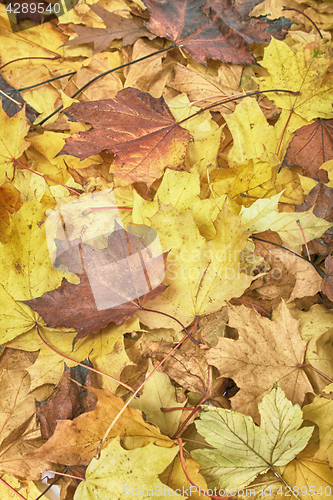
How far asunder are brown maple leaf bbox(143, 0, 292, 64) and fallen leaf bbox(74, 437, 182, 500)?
107 cm

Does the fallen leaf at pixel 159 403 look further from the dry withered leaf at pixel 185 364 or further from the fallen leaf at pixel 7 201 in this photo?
the fallen leaf at pixel 7 201

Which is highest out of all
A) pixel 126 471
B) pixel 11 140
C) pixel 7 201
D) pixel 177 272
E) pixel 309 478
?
pixel 11 140

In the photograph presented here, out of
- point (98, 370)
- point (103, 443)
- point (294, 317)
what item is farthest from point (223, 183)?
point (103, 443)

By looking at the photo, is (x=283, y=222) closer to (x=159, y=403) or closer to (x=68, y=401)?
(x=159, y=403)

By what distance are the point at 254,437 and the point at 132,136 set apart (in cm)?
78

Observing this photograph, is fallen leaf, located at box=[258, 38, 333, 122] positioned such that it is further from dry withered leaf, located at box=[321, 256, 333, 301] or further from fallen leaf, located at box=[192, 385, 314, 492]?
fallen leaf, located at box=[192, 385, 314, 492]

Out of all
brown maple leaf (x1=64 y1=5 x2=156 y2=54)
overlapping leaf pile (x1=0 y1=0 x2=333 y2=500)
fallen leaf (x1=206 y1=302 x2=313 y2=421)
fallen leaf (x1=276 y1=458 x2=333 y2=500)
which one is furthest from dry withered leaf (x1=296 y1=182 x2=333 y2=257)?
brown maple leaf (x1=64 y1=5 x2=156 y2=54)

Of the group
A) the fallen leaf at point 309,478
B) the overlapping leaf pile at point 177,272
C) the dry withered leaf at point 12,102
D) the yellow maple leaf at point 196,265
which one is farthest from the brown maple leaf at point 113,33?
the fallen leaf at point 309,478

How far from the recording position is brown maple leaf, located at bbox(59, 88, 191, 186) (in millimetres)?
904

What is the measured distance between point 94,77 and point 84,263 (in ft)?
2.23

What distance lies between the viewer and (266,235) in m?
0.90

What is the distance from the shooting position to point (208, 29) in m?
1.07

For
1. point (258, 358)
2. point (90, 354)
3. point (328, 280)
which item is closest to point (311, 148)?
point (328, 280)

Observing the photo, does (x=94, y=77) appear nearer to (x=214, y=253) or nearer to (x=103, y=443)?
(x=214, y=253)
